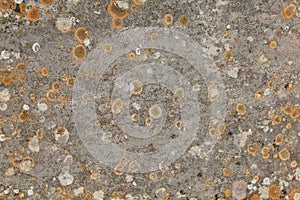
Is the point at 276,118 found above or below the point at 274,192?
above

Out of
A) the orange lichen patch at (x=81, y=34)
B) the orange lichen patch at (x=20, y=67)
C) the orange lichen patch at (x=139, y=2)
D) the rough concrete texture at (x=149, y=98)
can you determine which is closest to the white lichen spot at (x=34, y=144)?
the rough concrete texture at (x=149, y=98)

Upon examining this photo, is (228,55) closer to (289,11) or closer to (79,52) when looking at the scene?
(289,11)

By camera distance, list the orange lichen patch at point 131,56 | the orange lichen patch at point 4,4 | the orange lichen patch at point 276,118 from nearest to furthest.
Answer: the orange lichen patch at point 4,4 → the orange lichen patch at point 131,56 → the orange lichen patch at point 276,118

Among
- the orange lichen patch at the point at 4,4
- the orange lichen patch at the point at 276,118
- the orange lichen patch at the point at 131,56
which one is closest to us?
the orange lichen patch at the point at 4,4

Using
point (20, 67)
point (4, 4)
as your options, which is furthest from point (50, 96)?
point (4, 4)

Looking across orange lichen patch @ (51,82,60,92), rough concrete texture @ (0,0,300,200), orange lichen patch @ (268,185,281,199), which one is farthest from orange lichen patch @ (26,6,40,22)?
orange lichen patch @ (268,185,281,199)

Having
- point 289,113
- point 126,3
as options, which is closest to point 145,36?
point 126,3

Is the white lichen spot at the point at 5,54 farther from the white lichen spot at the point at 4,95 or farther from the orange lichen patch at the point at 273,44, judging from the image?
the orange lichen patch at the point at 273,44
